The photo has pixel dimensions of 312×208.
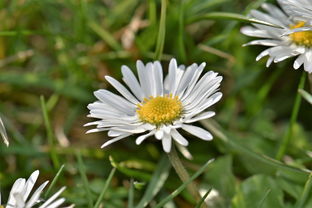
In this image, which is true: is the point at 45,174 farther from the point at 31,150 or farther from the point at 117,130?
the point at 117,130

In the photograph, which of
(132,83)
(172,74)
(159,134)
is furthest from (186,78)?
(159,134)

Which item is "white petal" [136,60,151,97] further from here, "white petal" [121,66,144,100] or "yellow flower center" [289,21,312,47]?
"yellow flower center" [289,21,312,47]

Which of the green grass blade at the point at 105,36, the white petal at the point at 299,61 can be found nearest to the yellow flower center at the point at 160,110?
the white petal at the point at 299,61

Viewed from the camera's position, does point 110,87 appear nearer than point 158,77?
No

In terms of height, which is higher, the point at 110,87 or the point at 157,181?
the point at 110,87

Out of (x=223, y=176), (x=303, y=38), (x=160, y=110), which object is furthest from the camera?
(x=223, y=176)

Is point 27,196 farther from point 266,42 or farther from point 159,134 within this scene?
point 266,42

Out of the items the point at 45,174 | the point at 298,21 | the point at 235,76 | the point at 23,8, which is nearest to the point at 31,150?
the point at 45,174

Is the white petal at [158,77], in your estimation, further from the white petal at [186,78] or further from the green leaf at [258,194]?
the green leaf at [258,194]

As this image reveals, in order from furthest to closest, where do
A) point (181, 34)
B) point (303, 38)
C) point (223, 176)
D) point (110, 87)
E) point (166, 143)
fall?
1. point (110, 87)
2. point (181, 34)
3. point (223, 176)
4. point (303, 38)
5. point (166, 143)
